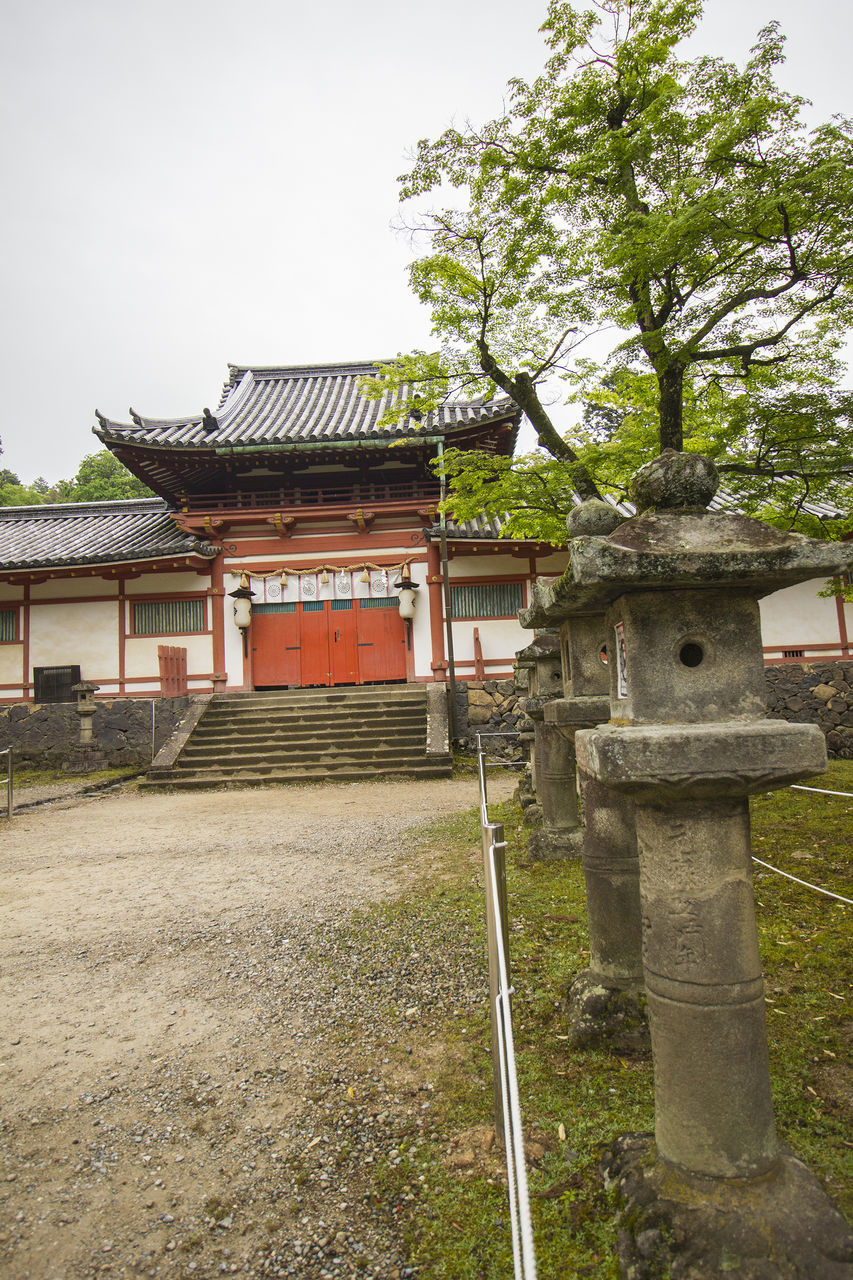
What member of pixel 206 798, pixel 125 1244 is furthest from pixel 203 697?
pixel 125 1244

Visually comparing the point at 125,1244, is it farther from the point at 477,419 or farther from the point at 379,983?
the point at 477,419

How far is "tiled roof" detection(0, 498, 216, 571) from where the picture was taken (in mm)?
13938

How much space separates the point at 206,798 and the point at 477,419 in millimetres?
9060

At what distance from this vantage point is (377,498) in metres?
14.9

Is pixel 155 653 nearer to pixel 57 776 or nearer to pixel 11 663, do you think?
pixel 57 776

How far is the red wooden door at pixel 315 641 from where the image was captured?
14945 millimetres

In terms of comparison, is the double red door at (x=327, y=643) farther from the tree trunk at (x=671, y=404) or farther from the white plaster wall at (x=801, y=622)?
the tree trunk at (x=671, y=404)

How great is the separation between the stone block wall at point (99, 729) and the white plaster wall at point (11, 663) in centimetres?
80

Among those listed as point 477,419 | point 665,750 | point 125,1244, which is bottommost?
point 125,1244

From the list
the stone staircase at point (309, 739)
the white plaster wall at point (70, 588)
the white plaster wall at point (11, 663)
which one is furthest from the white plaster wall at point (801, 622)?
the white plaster wall at point (11, 663)

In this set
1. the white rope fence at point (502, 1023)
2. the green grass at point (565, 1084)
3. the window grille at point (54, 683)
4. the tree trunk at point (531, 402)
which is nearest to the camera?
the white rope fence at point (502, 1023)

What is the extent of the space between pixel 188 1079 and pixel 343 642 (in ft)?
39.9

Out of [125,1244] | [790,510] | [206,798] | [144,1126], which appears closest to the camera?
[125,1244]

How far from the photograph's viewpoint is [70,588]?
15.0m
